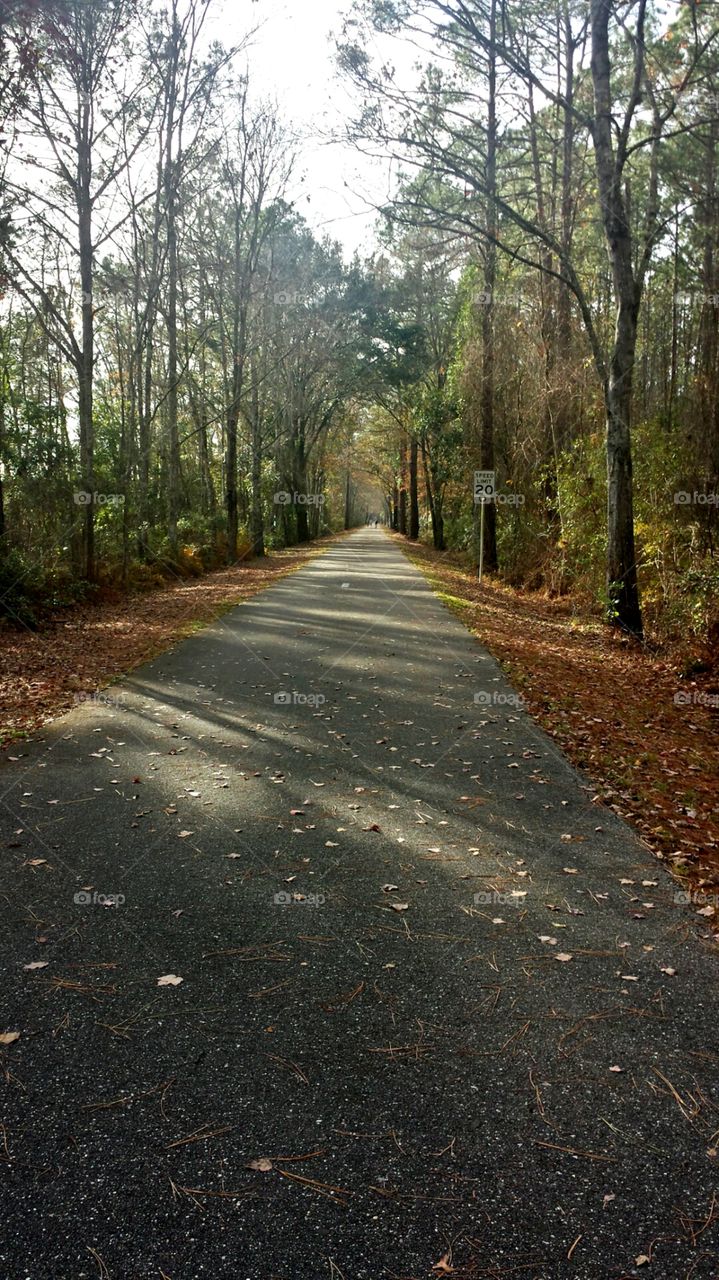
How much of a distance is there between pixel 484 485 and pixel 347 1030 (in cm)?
1700

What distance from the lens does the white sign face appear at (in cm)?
1878

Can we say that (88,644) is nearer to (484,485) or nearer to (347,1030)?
(347,1030)

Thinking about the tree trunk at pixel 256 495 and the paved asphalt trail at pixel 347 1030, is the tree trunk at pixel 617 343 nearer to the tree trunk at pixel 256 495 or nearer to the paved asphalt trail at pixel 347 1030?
the paved asphalt trail at pixel 347 1030

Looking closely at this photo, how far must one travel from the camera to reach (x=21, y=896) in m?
4.24

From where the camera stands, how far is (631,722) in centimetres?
810

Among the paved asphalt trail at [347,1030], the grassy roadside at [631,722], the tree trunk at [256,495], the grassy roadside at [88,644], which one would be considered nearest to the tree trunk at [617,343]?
the grassy roadside at [631,722]

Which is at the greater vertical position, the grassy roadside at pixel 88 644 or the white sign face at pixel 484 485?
the white sign face at pixel 484 485

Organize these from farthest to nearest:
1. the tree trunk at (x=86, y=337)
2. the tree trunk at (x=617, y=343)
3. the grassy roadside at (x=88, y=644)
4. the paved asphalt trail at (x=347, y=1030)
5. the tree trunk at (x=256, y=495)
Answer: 1. the tree trunk at (x=256, y=495)
2. the tree trunk at (x=86, y=337)
3. the tree trunk at (x=617, y=343)
4. the grassy roadside at (x=88, y=644)
5. the paved asphalt trail at (x=347, y=1030)

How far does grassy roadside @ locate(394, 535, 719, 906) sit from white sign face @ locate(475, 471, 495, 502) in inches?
182

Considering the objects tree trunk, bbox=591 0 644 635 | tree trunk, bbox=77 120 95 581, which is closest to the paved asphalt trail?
tree trunk, bbox=591 0 644 635

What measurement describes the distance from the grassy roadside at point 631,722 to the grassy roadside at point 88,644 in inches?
198

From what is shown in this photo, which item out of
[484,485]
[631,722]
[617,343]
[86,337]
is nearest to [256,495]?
[484,485]

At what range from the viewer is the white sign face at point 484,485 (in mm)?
18781

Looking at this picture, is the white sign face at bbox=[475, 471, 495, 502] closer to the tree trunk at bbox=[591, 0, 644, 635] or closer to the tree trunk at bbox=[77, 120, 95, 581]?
the tree trunk at bbox=[591, 0, 644, 635]
